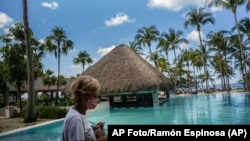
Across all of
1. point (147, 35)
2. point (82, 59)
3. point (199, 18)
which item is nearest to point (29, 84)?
point (199, 18)

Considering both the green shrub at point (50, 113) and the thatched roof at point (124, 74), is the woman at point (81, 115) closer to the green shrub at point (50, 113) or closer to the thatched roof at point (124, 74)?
the green shrub at point (50, 113)

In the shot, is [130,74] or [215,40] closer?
[130,74]

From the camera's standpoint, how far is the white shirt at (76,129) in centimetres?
161

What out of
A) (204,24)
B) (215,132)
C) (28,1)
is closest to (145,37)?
(204,24)

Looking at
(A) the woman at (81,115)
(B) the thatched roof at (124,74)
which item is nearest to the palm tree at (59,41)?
(B) the thatched roof at (124,74)

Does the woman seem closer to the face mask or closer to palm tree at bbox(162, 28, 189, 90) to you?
the face mask

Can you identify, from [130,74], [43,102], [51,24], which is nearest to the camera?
[130,74]

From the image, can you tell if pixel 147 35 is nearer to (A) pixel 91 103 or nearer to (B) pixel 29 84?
(B) pixel 29 84

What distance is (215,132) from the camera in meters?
2.39

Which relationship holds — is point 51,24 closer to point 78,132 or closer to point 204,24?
point 204,24

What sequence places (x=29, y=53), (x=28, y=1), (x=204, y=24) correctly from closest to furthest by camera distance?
(x=29, y=53)
(x=28, y=1)
(x=204, y=24)

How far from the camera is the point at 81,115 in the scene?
170 cm

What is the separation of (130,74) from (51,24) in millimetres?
17116

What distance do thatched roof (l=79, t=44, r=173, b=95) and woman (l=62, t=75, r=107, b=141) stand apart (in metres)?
17.4
